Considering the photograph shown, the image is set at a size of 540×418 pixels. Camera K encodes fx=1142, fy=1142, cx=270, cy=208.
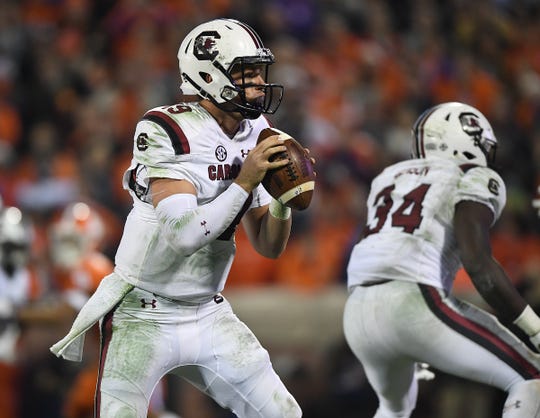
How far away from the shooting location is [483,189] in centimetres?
479

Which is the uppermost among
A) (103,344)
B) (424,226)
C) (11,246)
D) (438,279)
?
(424,226)

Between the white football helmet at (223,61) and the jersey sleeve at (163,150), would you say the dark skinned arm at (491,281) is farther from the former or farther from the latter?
the jersey sleeve at (163,150)

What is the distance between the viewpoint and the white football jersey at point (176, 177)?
407cm

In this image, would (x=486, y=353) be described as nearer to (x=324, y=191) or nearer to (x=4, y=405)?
(x=4, y=405)

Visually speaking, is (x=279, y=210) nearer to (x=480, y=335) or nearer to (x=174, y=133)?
(x=174, y=133)

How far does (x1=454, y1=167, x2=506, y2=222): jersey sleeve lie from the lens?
4.77 meters

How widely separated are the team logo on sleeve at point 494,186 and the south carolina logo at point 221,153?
125 cm

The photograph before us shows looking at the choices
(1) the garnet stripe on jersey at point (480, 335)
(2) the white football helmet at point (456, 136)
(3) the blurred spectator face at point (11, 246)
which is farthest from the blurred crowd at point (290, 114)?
(1) the garnet stripe on jersey at point (480, 335)

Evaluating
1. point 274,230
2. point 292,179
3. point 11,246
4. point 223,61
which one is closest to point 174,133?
point 223,61

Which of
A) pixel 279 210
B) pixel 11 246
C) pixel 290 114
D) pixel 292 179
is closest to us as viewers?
pixel 292 179

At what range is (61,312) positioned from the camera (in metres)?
6.64

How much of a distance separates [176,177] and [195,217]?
Result: 21 centimetres

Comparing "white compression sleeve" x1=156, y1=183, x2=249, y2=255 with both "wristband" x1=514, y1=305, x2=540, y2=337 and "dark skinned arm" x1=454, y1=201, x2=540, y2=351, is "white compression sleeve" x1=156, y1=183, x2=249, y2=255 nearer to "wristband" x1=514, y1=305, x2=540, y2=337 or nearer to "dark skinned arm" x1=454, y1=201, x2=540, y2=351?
"dark skinned arm" x1=454, y1=201, x2=540, y2=351

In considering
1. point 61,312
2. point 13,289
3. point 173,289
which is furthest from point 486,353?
point 13,289
